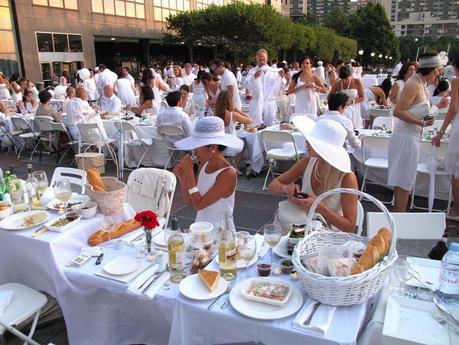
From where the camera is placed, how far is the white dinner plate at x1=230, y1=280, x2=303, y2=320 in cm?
158

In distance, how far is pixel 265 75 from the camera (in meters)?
8.40

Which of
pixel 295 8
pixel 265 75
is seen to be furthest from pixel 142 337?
pixel 295 8

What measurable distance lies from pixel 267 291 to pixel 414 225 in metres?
1.27

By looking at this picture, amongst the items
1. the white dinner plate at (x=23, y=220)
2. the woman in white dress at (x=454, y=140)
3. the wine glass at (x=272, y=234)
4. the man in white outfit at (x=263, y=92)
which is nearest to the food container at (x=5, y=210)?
the white dinner plate at (x=23, y=220)

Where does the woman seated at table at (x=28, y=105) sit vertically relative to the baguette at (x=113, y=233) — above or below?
above

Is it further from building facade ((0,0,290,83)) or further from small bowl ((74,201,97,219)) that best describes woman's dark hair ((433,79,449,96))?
building facade ((0,0,290,83))

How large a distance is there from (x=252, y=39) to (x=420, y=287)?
29186mm

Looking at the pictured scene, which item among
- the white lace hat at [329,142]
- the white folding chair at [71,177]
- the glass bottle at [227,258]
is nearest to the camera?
the glass bottle at [227,258]

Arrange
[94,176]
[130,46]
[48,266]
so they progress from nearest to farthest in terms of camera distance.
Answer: [48,266] < [94,176] < [130,46]

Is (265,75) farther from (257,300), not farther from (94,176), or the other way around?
(257,300)

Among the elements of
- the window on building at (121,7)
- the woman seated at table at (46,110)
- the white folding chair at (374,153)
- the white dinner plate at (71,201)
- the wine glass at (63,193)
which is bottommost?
the white folding chair at (374,153)

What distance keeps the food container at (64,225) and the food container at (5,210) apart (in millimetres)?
428

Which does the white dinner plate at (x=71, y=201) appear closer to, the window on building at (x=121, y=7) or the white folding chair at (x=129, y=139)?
the white folding chair at (x=129, y=139)

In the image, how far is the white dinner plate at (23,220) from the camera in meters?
2.55
